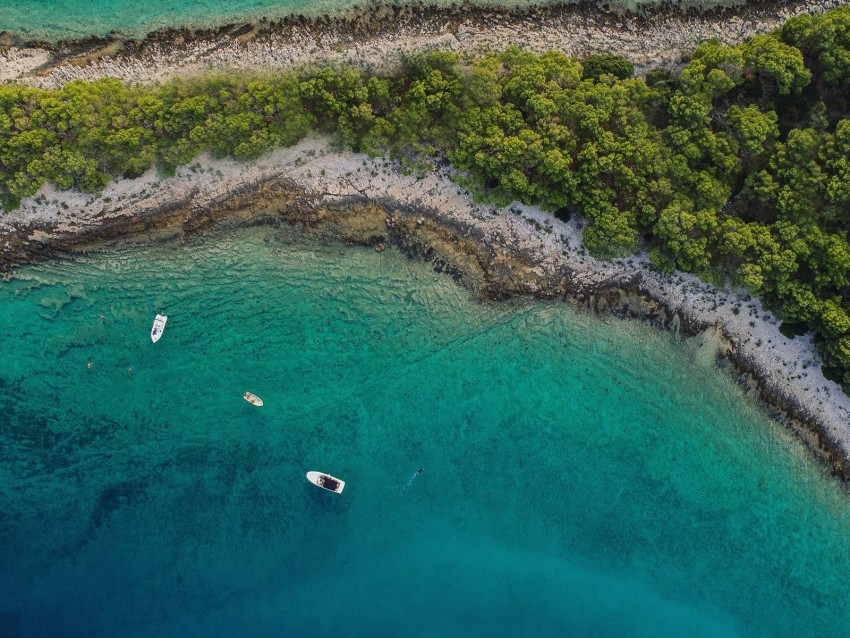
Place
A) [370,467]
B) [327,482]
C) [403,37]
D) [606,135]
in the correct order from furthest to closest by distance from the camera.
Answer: [370,467], [403,37], [327,482], [606,135]

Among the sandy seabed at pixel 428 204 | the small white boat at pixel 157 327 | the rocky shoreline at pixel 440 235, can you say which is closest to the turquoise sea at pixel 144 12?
the sandy seabed at pixel 428 204

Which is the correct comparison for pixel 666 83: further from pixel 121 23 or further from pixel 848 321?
pixel 121 23

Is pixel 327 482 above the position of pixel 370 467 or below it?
below

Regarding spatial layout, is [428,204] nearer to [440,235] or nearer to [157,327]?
[440,235]

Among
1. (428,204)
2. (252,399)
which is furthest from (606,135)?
(252,399)

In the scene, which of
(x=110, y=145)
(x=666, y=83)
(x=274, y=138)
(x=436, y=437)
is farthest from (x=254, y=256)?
(x=666, y=83)

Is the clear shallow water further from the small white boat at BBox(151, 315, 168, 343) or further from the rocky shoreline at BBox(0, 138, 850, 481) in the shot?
the rocky shoreline at BBox(0, 138, 850, 481)
